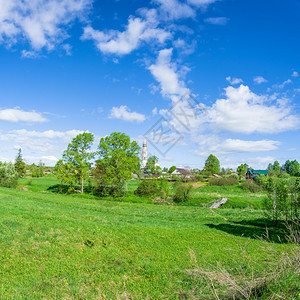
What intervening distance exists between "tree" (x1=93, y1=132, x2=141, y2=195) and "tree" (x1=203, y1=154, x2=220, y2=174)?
57472mm

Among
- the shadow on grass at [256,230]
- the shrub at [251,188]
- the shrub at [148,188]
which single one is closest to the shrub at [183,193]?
the shrub at [148,188]

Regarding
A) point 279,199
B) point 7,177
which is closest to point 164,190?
point 279,199

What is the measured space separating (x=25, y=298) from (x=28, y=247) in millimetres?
3368

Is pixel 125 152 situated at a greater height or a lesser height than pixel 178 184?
greater

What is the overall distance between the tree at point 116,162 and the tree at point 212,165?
57.5 metres

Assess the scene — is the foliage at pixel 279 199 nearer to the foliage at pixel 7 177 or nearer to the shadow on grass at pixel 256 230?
the shadow on grass at pixel 256 230

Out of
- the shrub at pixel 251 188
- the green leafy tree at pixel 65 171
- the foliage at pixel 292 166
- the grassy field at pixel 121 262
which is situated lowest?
the shrub at pixel 251 188

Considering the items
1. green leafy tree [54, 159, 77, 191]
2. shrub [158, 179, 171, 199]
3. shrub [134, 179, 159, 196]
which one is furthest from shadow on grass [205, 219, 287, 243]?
green leafy tree [54, 159, 77, 191]

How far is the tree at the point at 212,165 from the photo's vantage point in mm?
88500

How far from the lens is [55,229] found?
33.8 ft

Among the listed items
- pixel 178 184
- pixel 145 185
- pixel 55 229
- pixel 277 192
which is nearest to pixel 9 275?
pixel 55 229

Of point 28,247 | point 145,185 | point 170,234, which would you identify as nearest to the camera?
point 28,247

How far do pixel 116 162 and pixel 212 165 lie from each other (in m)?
62.1

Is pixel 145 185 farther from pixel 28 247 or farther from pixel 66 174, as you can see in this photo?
pixel 28 247
